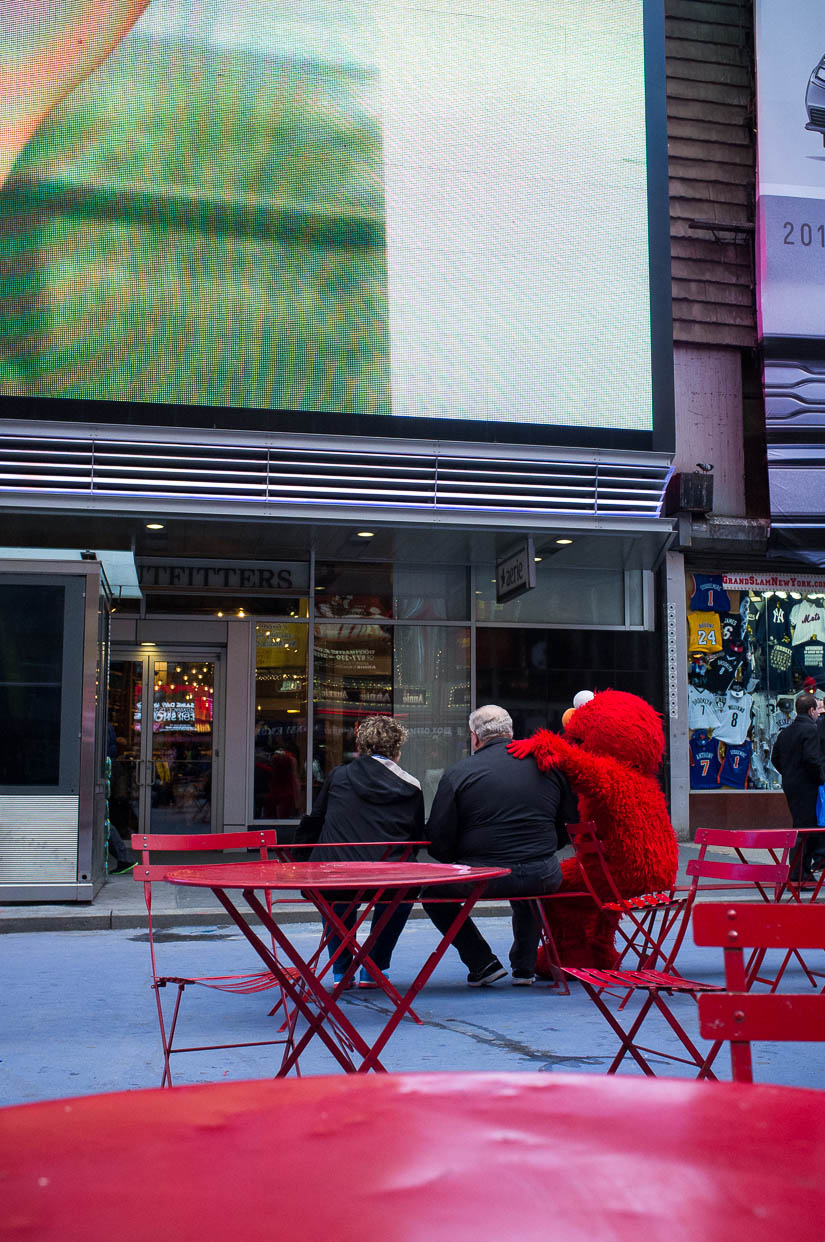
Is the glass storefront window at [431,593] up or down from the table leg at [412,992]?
up

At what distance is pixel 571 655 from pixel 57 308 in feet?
24.4

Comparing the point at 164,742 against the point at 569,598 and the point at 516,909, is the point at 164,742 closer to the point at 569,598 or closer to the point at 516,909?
the point at 569,598

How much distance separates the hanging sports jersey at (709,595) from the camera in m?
16.0

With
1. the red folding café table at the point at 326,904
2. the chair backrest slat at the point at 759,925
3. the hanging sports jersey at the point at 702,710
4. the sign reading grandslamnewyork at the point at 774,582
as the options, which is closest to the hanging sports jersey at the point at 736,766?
the hanging sports jersey at the point at 702,710

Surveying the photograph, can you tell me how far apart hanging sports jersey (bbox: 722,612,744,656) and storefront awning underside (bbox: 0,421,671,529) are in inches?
111

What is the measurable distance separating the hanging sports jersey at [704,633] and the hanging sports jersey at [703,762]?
1094 millimetres

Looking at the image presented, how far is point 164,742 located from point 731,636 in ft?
24.7

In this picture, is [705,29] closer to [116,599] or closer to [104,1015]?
[116,599]

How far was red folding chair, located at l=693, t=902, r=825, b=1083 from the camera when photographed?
2316 millimetres

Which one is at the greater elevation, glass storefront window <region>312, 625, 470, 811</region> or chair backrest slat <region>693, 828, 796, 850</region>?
glass storefront window <region>312, 625, 470, 811</region>

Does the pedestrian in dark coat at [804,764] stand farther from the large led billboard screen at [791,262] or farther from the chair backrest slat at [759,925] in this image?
the chair backrest slat at [759,925]

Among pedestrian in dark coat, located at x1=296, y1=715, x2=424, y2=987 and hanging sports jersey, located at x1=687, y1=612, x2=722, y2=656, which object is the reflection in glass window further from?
pedestrian in dark coat, located at x1=296, y1=715, x2=424, y2=987

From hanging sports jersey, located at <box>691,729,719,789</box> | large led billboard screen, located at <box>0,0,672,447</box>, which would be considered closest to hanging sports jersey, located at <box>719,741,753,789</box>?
hanging sports jersey, located at <box>691,729,719,789</box>

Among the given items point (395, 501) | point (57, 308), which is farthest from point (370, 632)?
point (57, 308)
